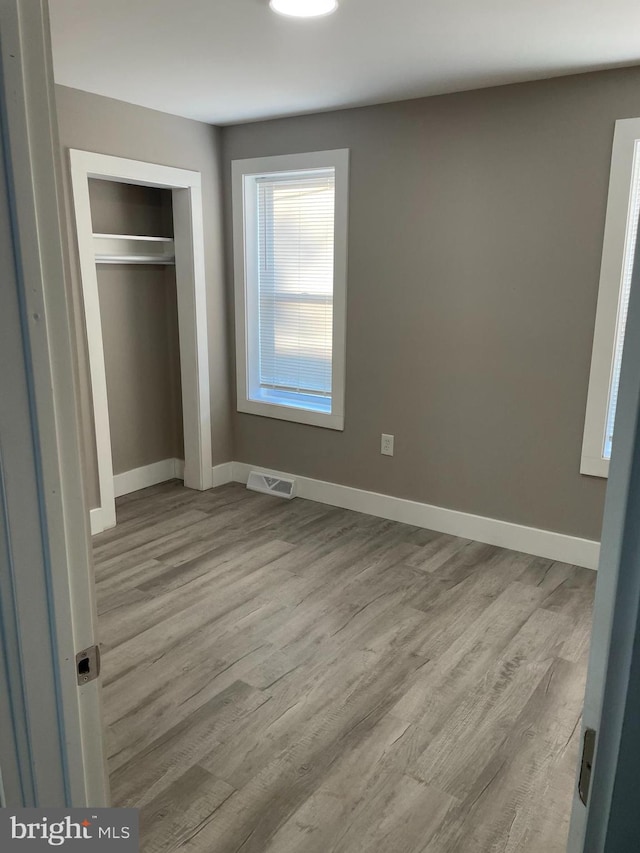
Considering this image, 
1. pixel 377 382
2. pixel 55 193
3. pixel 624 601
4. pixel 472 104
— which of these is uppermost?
pixel 472 104

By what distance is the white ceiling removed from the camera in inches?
89.2

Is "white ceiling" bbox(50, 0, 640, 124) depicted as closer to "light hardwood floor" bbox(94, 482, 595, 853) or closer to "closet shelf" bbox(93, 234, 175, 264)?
"closet shelf" bbox(93, 234, 175, 264)

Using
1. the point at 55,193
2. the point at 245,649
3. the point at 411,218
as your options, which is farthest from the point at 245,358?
the point at 55,193

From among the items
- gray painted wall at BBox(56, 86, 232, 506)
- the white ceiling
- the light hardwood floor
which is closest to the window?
gray painted wall at BBox(56, 86, 232, 506)

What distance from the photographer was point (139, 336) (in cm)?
441

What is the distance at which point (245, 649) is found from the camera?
2658 mm

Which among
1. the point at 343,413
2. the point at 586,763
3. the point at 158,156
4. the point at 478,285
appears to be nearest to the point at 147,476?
the point at 343,413

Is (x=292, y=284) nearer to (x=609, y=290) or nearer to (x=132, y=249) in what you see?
(x=132, y=249)

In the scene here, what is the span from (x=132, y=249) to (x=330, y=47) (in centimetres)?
205

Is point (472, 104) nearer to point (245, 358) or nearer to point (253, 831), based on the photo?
point (245, 358)

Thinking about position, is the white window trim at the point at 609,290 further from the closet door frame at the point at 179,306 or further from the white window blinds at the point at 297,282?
the closet door frame at the point at 179,306

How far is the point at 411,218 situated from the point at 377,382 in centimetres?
95

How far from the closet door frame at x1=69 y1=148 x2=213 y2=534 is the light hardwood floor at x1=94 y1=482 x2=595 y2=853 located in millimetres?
562

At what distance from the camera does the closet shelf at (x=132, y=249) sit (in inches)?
158
